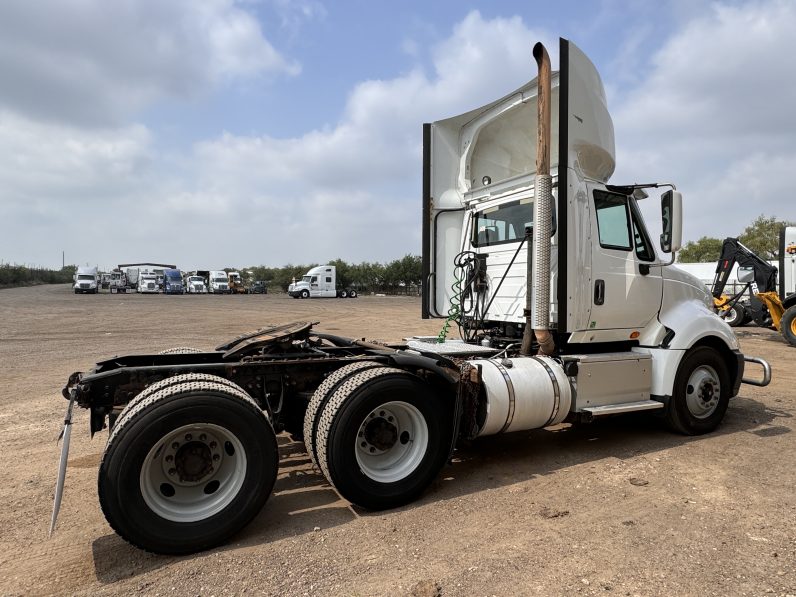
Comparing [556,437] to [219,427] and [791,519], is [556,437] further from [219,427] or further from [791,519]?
[219,427]

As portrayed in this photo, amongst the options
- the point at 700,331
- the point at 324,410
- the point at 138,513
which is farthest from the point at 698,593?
the point at 700,331

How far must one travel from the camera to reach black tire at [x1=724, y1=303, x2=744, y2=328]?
745 inches

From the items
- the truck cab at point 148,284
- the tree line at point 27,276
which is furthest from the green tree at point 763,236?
the tree line at point 27,276

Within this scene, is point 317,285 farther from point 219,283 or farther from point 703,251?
point 703,251

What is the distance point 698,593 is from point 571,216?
11.7 feet

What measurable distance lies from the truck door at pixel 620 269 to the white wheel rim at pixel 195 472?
3900 millimetres

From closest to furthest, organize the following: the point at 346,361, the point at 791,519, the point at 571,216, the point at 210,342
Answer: the point at 791,519 → the point at 346,361 → the point at 571,216 → the point at 210,342

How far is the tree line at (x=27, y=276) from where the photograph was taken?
75812 millimetres

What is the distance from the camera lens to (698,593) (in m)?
2.90

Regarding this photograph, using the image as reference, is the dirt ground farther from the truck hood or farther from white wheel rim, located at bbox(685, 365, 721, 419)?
the truck hood

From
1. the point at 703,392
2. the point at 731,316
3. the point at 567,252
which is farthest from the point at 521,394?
the point at 731,316

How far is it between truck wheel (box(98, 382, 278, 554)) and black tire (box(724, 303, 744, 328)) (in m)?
19.8

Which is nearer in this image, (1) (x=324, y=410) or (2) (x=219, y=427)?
(2) (x=219, y=427)

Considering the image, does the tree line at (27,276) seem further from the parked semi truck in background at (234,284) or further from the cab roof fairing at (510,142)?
the cab roof fairing at (510,142)
